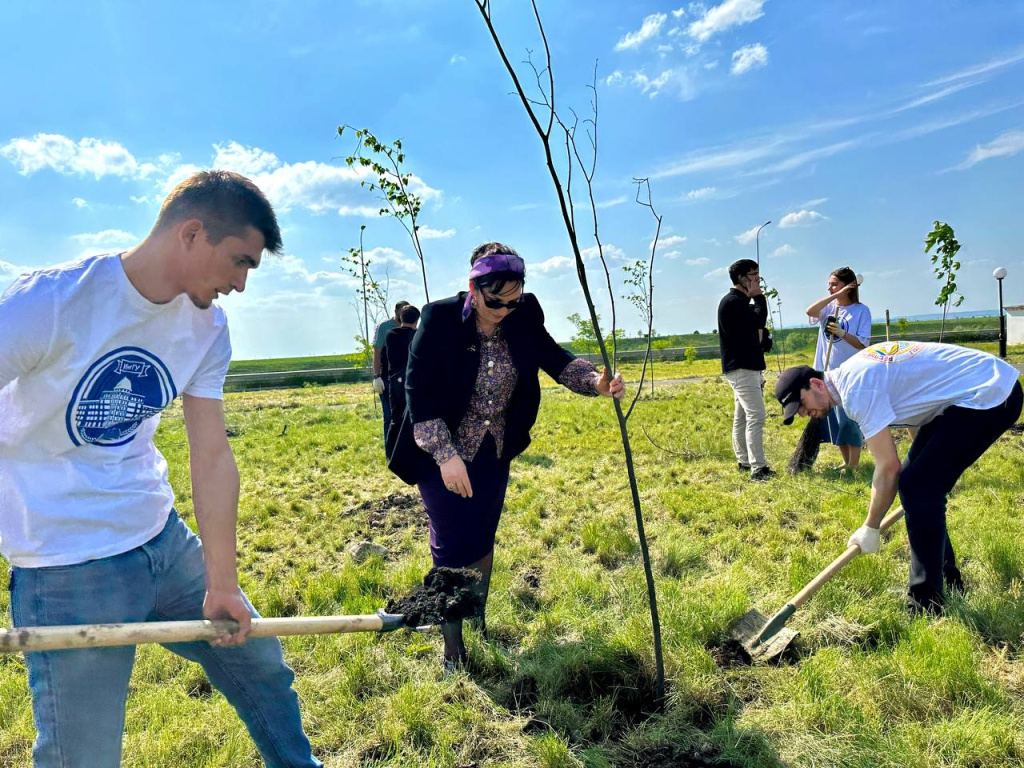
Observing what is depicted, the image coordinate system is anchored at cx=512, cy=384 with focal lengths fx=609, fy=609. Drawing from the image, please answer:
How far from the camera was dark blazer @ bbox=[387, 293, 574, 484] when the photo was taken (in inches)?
105

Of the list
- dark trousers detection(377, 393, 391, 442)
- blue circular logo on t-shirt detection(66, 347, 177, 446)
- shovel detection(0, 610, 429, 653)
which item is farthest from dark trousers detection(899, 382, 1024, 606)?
dark trousers detection(377, 393, 391, 442)

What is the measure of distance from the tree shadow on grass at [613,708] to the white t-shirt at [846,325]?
3.75 meters

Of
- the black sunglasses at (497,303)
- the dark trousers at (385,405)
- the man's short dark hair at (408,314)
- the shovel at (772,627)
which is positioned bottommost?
the shovel at (772,627)

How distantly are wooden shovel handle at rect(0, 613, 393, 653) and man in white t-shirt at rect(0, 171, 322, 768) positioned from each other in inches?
2.1

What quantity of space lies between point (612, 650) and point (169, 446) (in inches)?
394

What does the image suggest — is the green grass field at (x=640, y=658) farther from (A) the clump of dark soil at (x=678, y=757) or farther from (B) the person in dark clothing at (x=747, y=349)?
(B) the person in dark clothing at (x=747, y=349)

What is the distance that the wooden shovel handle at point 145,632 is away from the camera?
145cm

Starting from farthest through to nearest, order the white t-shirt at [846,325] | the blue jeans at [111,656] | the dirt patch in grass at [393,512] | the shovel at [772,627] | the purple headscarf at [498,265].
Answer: the white t-shirt at [846,325] < the dirt patch in grass at [393,512] < the shovel at [772,627] < the purple headscarf at [498,265] < the blue jeans at [111,656]

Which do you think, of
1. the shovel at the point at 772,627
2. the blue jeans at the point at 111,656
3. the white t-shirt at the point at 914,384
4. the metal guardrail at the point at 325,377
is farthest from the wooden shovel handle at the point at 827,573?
the metal guardrail at the point at 325,377

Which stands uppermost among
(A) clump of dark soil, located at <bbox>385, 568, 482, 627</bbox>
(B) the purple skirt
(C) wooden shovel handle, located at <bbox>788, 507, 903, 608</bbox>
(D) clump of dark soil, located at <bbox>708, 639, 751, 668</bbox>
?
(B) the purple skirt

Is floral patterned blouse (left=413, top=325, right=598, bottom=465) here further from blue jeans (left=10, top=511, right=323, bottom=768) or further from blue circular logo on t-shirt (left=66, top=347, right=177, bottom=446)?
blue circular logo on t-shirt (left=66, top=347, right=177, bottom=446)

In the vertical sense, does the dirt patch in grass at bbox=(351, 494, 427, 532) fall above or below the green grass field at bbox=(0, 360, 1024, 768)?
above

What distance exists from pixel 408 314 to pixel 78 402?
183 inches

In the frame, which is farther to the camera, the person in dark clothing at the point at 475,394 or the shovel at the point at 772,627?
the shovel at the point at 772,627
